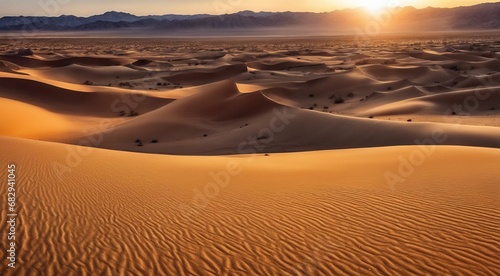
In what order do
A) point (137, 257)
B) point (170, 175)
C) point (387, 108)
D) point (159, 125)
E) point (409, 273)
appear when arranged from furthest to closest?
point (387, 108), point (159, 125), point (170, 175), point (137, 257), point (409, 273)

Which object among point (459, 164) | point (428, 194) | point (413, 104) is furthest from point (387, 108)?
point (428, 194)

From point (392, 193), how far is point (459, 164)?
9.47ft

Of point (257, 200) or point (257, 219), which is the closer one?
point (257, 219)

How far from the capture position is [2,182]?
743 cm

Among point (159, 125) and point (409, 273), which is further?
point (159, 125)

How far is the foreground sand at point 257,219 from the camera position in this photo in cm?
511

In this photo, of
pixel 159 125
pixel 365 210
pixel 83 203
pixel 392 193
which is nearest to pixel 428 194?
pixel 392 193

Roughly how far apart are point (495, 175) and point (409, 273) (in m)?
4.56

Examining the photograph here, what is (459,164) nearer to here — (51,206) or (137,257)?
(137,257)

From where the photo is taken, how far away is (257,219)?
653cm

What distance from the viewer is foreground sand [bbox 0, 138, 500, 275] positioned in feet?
16.8

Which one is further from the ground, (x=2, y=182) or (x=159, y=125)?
(x=2, y=182)

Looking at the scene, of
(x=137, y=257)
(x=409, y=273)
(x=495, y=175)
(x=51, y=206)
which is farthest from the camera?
(x=495, y=175)

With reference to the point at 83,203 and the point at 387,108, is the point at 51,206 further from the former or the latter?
the point at 387,108
